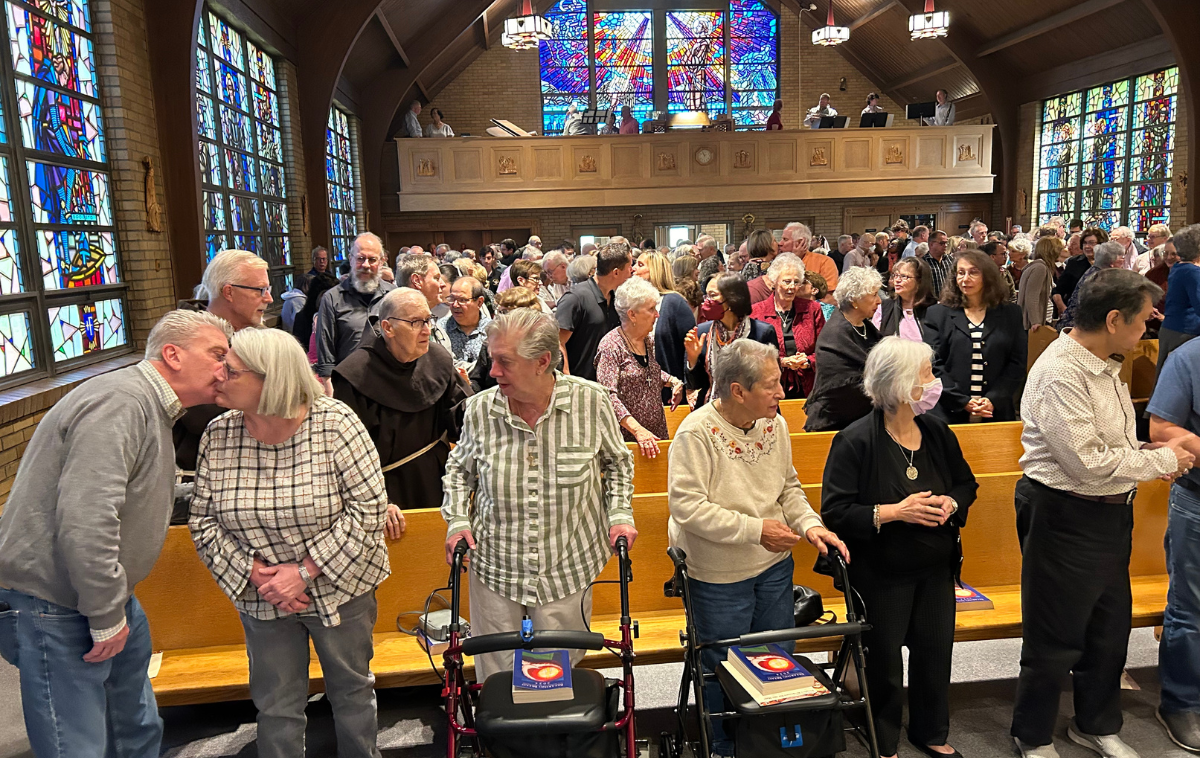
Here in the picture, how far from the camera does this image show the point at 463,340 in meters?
5.36

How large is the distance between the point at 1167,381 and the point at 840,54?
1867cm

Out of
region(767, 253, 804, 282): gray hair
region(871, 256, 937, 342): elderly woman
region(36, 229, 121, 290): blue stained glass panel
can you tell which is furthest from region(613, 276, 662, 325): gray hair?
region(36, 229, 121, 290): blue stained glass panel

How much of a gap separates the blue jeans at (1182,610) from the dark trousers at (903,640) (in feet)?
2.89

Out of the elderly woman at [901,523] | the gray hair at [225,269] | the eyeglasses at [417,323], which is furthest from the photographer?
the gray hair at [225,269]

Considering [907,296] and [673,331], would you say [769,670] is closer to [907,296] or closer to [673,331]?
[673,331]

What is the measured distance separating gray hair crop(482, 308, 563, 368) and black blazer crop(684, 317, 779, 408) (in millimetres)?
2191

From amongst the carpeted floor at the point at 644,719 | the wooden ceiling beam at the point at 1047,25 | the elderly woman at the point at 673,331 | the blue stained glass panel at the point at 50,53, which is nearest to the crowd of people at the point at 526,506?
the carpeted floor at the point at 644,719

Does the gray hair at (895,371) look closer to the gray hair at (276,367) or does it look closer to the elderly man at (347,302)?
the gray hair at (276,367)

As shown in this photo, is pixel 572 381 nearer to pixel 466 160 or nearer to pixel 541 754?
pixel 541 754

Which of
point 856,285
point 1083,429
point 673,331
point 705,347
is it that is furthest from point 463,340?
point 1083,429

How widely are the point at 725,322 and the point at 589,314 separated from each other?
A: 801mm

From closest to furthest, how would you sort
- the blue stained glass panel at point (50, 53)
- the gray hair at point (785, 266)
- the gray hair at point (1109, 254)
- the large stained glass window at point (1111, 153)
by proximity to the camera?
the gray hair at point (785, 266), the blue stained glass panel at point (50, 53), the gray hair at point (1109, 254), the large stained glass window at point (1111, 153)

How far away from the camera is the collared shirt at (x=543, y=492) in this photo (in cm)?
268

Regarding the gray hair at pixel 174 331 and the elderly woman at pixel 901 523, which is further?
the elderly woman at pixel 901 523
